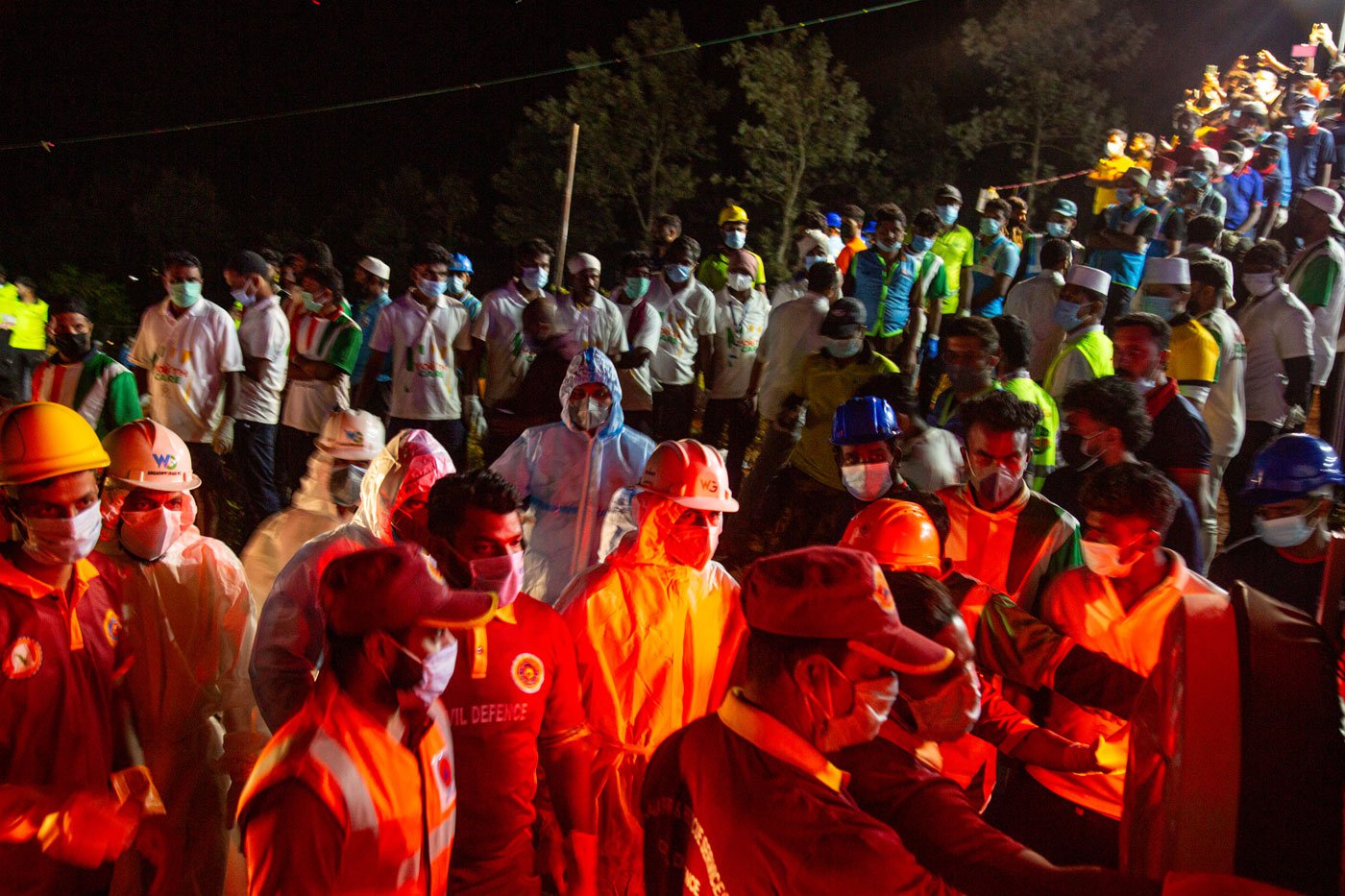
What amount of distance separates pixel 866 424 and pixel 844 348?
2061 mm

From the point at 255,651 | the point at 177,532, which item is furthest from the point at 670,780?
the point at 177,532

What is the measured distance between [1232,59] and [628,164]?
16277 millimetres

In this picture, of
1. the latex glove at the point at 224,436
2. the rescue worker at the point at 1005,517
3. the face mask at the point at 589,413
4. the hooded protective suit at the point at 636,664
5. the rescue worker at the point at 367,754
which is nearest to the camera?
the rescue worker at the point at 367,754

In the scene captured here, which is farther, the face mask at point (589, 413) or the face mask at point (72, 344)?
the face mask at point (72, 344)

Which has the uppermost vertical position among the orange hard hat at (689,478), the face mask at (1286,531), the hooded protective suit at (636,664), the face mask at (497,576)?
the orange hard hat at (689,478)

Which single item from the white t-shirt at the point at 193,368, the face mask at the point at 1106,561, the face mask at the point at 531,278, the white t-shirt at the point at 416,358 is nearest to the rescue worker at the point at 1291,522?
the face mask at the point at 1106,561

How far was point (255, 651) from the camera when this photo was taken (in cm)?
346

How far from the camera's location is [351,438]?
5047 mm

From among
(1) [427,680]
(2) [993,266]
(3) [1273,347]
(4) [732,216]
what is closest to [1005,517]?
(1) [427,680]

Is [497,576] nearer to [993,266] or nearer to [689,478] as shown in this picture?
[689,478]

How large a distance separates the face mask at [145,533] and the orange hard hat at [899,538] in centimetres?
231

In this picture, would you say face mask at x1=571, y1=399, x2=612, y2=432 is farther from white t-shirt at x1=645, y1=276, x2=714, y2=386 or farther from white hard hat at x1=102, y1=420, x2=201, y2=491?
white t-shirt at x1=645, y1=276, x2=714, y2=386

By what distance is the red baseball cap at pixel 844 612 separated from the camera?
2.22 m

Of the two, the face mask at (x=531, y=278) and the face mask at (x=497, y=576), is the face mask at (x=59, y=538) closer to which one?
the face mask at (x=497, y=576)
